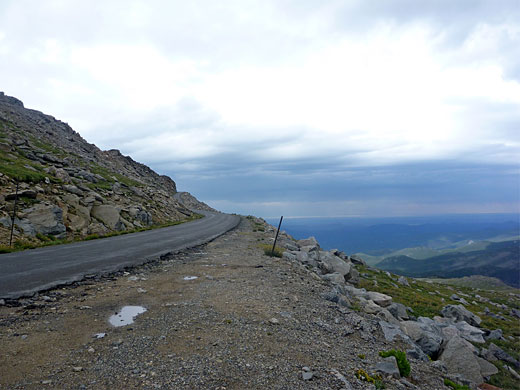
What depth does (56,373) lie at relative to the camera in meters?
5.64

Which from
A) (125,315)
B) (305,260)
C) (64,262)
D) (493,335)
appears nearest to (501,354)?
(493,335)

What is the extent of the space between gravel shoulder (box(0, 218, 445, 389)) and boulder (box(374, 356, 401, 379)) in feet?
0.68

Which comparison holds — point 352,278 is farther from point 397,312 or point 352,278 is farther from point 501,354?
point 501,354

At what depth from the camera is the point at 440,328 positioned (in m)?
17.5

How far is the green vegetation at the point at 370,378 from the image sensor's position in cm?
640

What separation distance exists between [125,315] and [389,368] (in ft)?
23.4

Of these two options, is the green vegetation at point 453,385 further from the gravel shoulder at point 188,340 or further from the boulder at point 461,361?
the boulder at point 461,361

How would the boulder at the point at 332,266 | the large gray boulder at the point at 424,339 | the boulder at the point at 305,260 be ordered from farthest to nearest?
the boulder at the point at 332,266, the boulder at the point at 305,260, the large gray boulder at the point at 424,339

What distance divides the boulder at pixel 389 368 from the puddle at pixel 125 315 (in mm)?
6422

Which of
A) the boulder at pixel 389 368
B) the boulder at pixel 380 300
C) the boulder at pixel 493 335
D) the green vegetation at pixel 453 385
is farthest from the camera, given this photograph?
the boulder at pixel 493 335

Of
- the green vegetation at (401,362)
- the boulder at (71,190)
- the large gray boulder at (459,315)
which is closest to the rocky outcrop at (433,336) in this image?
the large gray boulder at (459,315)

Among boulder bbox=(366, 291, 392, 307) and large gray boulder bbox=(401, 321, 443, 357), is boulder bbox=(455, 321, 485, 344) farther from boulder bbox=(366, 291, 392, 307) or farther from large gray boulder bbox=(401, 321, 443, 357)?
large gray boulder bbox=(401, 321, 443, 357)

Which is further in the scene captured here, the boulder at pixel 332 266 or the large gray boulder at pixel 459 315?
the boulder at pixel 332 266

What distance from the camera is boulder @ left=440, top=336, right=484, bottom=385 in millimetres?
11766
